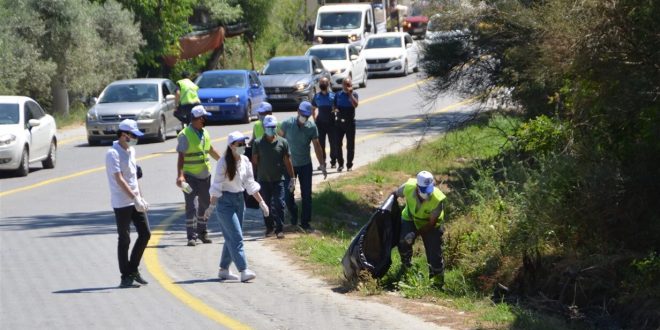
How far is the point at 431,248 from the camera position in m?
14.3

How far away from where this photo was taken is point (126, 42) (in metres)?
38.8

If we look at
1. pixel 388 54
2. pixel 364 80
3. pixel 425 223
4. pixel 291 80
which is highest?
pixel 425 223

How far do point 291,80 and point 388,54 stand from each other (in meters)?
13.6

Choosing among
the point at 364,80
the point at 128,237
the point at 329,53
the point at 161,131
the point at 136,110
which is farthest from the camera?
the point at 364,80

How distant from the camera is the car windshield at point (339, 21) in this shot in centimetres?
5372

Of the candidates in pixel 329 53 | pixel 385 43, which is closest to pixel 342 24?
pixel 385 43

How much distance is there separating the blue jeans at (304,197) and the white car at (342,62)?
84.8ft

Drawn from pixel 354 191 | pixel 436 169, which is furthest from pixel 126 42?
pixel 354 191

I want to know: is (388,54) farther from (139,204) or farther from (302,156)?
(139,204)

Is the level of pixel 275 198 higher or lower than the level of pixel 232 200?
lower

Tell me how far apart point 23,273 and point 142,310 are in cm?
269

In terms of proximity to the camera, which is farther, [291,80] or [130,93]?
[291,80]

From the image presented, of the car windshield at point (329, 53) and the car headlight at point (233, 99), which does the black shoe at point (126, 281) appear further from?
the car windshield at point (329, 53)

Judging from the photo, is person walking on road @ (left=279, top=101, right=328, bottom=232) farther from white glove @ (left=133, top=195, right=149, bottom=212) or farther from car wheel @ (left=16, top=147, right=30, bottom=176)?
car wheel @ (left=16, top=147, right=30, bottom=176)
